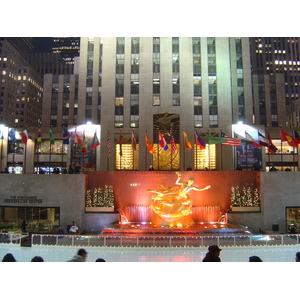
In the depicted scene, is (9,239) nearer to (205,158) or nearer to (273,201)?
(273,201)

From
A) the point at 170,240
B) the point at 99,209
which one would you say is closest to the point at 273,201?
the point at 170,240

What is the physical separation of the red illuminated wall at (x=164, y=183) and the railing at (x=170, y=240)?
8.11m

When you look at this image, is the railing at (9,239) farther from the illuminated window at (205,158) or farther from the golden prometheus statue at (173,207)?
the illuminated window at (205,158)

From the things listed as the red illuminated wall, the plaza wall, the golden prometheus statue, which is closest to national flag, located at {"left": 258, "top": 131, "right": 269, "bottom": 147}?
the plaza wall

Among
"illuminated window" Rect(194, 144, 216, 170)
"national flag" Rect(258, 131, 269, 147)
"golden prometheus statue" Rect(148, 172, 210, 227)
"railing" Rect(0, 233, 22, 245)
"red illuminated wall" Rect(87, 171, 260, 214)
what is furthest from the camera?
"illuminated window" Rect(194, 144, 216, 170)

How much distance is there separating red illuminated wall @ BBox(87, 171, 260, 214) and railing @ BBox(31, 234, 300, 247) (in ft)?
26.6

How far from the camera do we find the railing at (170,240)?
14.9m

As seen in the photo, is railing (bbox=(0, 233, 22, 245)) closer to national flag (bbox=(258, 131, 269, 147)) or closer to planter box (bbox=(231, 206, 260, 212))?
planter box (bbox=(231, 206, 260, 212))

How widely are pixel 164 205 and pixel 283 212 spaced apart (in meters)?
9.03

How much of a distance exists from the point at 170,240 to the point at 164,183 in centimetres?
872

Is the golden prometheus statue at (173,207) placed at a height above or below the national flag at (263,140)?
below

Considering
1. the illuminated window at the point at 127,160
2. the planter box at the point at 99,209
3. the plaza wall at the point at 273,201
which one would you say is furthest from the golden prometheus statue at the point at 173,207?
the illuminated window at the point at 127,160

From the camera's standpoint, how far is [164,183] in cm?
2358

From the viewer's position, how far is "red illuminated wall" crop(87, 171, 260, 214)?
23.5m
